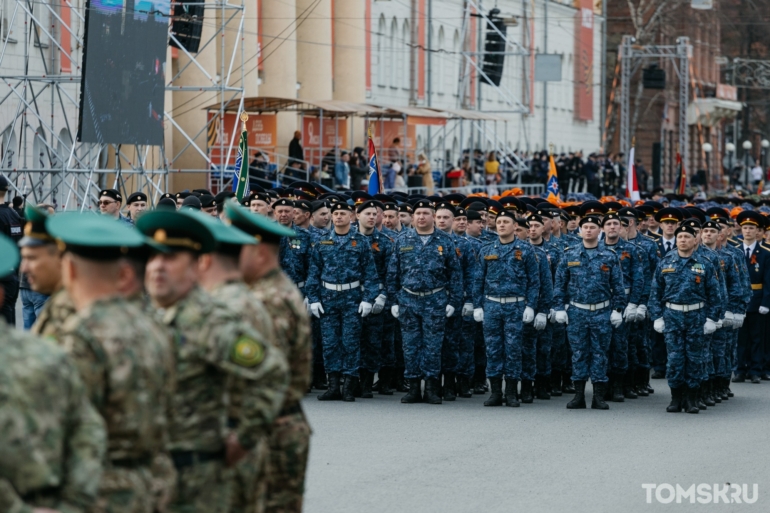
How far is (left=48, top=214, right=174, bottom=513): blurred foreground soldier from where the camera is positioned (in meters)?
4.53

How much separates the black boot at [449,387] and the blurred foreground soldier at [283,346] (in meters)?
8.40

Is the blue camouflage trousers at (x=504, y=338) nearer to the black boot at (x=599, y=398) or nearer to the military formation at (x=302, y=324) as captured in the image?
the military formation at (x=302, y=324)

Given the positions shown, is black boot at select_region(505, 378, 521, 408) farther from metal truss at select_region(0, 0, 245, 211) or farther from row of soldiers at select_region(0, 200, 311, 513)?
metal truss at select_region(0, 0, 245, 211)

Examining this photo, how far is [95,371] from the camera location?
4.52 metres

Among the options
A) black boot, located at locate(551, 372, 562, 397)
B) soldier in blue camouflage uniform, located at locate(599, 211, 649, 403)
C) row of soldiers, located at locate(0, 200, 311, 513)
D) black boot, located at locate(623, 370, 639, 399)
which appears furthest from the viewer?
black boot, located at locate(551, 372, 562, 397)

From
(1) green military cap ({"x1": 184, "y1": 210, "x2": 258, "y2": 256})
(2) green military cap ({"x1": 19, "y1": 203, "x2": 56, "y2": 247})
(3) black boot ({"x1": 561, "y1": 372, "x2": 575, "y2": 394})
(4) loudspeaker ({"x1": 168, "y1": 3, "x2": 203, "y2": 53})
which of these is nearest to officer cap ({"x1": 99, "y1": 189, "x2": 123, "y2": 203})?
(3) black boot ({"x1": 561, "y1": 372, "x2": 575, "y2": 394})

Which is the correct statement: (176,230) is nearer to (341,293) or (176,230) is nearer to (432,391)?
(341,293)

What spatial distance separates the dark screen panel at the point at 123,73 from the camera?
22031mm

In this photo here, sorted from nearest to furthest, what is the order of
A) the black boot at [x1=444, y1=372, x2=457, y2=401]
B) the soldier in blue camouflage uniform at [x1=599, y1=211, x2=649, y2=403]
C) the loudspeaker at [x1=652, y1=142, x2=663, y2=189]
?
the black boot at [x1=444, y1=372, x2=457, y2=401] < the soldier in blue camouflage uniform at [x1=599, y1=211, x2=649, y2=403] < the loudspeaker at [x1=652, y1=142, x2=663, y2=189]

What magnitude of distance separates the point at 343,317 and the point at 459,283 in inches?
46.9

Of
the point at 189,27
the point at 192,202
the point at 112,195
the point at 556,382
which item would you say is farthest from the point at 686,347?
the point at 189,27

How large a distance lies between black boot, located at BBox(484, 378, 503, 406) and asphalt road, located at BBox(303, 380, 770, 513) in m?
0.14

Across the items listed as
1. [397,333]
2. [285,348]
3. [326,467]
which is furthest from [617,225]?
[285,348]

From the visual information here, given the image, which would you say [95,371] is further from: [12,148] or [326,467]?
[12,148]
